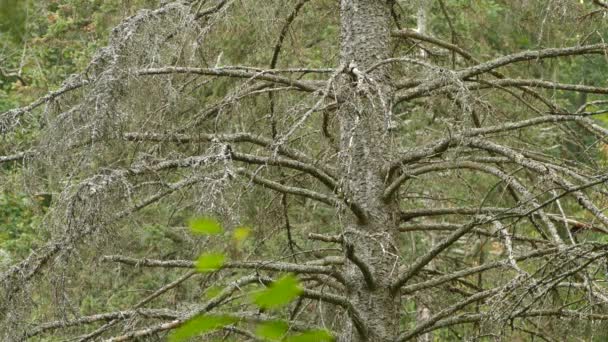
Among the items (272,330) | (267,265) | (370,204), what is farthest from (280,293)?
(370,204)

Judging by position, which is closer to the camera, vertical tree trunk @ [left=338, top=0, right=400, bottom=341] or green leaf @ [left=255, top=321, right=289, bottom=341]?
green leaf @ [left=255, top=321, right=289, bottom=341]

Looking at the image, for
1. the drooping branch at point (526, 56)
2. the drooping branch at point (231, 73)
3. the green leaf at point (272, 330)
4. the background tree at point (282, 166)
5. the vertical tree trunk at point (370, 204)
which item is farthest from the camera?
the vertical tree trunk at point (370, 204)

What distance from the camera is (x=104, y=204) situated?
15.0 feet

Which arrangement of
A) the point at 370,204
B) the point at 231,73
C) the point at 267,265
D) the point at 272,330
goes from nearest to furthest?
the point at 272,330
the point at 267,265
the point at 231,73
the point at 370,204

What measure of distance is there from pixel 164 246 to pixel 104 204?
6.54m

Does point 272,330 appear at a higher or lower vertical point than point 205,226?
lower

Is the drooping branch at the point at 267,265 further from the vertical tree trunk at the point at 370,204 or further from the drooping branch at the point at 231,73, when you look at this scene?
the drooping branch at the point at 231,73

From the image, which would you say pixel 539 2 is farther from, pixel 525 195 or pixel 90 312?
pixel 90 312

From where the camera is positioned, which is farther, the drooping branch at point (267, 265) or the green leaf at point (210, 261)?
the drooping branch at point (267, 265)

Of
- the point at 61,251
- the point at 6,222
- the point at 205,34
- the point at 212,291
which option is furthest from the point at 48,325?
the point at 6,222

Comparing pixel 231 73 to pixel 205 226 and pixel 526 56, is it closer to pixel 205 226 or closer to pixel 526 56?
pixel 526 56

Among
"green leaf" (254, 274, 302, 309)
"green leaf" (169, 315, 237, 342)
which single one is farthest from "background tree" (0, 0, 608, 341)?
"green leaf" (254, 274, 302, 309)

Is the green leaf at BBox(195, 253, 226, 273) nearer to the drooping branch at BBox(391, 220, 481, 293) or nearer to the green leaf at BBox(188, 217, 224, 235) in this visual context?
the green leaf at BBox(188, 217, 224, 235)

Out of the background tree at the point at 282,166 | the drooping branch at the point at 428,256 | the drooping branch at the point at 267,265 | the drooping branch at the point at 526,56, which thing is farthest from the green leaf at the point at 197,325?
the drooping branch at the point at 526,56
